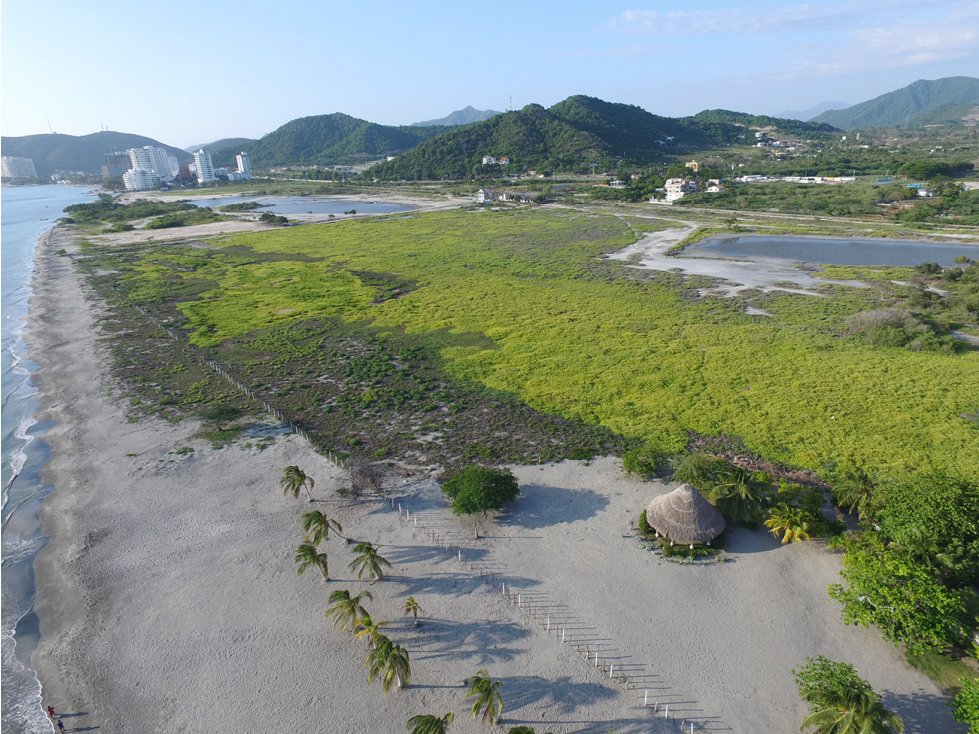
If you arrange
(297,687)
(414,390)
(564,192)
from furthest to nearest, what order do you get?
(564,192) < (414,390) < (297,687)

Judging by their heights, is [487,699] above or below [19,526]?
above

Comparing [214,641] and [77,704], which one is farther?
[214,641]

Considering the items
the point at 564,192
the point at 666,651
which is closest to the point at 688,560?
the point at 666,651

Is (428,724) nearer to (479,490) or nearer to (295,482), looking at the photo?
(479,490)

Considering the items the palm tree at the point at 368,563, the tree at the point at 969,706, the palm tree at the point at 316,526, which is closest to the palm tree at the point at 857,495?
the tree at the point at 969,706

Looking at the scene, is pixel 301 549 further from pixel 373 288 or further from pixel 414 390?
pixel 373 288

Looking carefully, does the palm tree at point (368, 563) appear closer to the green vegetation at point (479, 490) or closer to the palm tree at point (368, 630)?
the palm tree at point (368, 630)

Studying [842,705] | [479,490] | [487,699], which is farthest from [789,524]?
[487,699]
